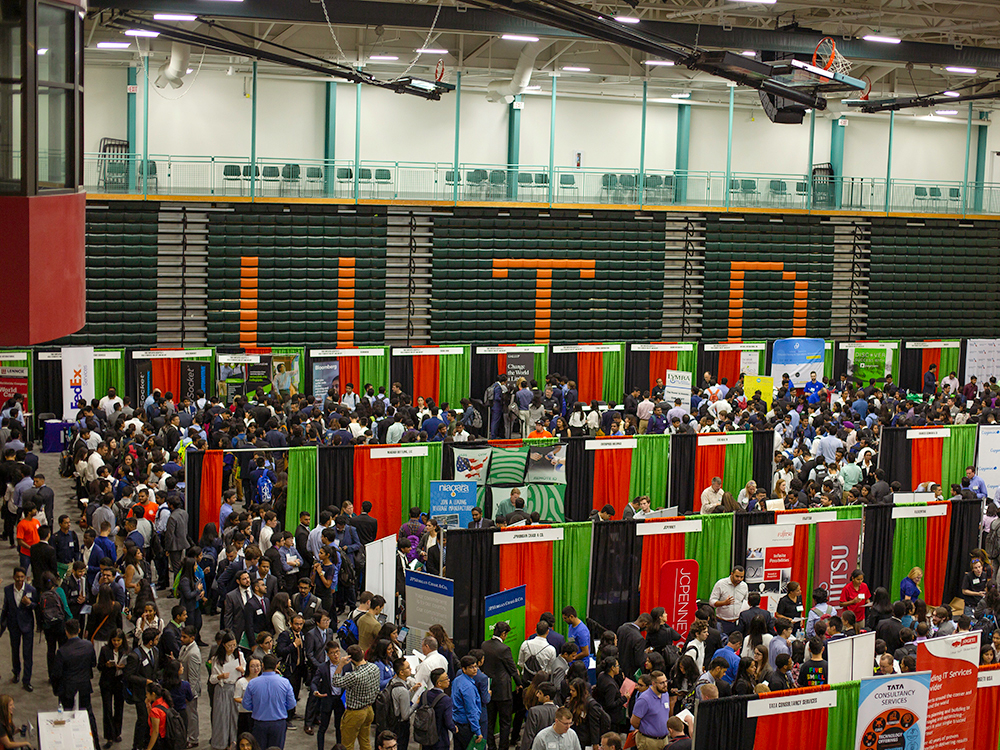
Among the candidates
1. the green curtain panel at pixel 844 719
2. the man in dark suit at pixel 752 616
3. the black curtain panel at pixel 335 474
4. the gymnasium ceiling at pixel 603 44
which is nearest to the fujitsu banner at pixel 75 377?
the gymnasium ceiling at pixel 603 44

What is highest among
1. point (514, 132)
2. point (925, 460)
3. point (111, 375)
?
point (514, 132)

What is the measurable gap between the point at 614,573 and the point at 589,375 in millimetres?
12825

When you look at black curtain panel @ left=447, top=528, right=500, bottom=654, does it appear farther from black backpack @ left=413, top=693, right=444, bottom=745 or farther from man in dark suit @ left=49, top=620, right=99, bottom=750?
man in dark suit @ left=49, top=620, right=99, bottom=750

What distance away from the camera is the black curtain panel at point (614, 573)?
13.2 m

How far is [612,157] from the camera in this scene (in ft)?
103

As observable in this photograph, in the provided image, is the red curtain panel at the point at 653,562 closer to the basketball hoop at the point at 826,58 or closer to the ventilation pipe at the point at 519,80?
the basketball hoop at the point at 826,58

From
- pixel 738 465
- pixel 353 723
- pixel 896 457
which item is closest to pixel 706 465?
pixel 738 465

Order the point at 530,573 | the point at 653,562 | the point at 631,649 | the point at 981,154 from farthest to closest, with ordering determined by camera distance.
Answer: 1. the point at 981,154
2. the point at 653,562
3. the point at 530,573
4. the point at 631,649

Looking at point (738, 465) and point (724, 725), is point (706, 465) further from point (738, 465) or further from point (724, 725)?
point (724, 725)

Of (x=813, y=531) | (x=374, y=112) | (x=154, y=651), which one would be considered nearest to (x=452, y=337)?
(x=374, y=112)

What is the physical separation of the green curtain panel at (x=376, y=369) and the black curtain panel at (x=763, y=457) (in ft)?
29.4

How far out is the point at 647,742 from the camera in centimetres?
939

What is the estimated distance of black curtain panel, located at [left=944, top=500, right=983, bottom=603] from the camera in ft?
49.1

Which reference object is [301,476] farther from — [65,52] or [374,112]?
[374,112]
